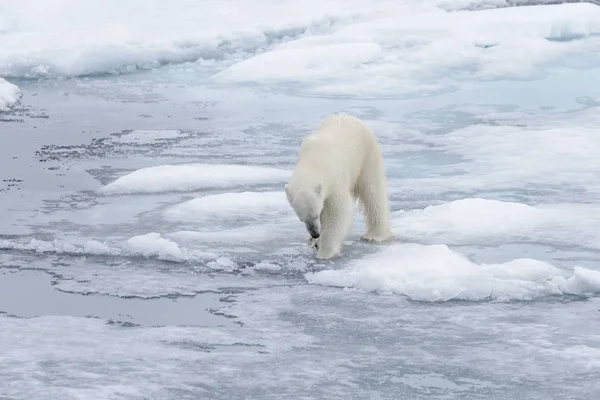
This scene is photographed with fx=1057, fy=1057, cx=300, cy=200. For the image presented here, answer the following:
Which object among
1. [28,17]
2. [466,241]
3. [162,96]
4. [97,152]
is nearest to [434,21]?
[162,96]

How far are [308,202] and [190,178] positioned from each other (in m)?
2.25

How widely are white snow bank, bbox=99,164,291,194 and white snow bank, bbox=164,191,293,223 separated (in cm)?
53

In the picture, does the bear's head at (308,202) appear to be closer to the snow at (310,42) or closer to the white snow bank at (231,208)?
the white snow bank at (231,208)

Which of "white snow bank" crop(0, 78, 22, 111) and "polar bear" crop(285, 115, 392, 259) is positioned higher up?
"polar bear" crop(285, 115, 392, 259)

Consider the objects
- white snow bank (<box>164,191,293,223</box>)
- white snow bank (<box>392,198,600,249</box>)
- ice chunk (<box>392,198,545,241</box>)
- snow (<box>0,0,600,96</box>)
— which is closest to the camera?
white snow bank (<box>392,198,600,249</box>)

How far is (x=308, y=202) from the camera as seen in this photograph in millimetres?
4922

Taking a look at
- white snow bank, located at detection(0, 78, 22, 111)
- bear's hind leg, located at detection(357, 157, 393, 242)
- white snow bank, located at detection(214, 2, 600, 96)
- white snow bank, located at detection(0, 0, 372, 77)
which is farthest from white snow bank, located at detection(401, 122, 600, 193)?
white snow bank, located at detection(0, 0, 372, 77)

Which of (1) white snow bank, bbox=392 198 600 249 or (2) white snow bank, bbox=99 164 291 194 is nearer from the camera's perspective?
(1) white snow bank, bbox=392 198 600 249

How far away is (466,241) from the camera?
5.50m

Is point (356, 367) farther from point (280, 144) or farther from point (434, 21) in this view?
point (434, 21)

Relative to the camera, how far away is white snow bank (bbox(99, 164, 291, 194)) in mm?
6883

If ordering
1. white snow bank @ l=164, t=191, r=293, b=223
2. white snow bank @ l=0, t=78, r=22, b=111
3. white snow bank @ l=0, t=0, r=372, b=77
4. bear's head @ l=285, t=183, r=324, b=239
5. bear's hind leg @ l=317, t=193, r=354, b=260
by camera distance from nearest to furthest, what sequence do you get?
1. bear's head @ l=285, t=183, r=324, b=239
2. bear's hind leg @ l=317, t=193, r=354, b=260
3. white snow bank @ l=164, t=191, r=293, b=223
4. white snow bank @ l=0, t=78, r=22, b=111
5. white snow bank @ l=0, t=0, r=372, b=77

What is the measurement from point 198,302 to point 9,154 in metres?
4.03

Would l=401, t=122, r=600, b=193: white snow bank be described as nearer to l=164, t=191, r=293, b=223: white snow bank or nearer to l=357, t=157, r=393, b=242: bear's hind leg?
l=164, t=191, r=293, b=223: white snow bank
